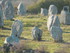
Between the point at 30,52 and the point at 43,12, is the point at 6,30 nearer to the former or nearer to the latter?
the point at 30,52

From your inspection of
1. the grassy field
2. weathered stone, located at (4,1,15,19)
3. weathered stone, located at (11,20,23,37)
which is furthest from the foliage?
weathered stone, located at (11,20,23,37)

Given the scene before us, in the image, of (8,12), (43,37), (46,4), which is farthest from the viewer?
(46,4)

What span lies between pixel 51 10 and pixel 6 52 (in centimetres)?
2581

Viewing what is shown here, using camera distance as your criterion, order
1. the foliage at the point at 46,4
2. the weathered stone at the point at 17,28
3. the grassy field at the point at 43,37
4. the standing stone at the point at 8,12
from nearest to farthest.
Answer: the grassy field at the point at 43,37
the weathered stone at the point at 17,28
the standing stone at the point at 8,12
the foliage at the point at 46,4

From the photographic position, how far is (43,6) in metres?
53.2

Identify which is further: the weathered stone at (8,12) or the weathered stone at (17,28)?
the weathered stone at (8,12)

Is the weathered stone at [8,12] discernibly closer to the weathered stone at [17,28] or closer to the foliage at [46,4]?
the weathered stone at [17,28]

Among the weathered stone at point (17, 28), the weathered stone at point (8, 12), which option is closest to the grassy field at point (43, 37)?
the weathered stone at point (17, 28)

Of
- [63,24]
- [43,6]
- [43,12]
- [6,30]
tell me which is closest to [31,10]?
[43,6]

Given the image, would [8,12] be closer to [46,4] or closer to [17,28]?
[17,28]

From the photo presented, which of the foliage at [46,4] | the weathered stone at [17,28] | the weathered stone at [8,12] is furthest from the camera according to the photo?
the foliage at [46,4]

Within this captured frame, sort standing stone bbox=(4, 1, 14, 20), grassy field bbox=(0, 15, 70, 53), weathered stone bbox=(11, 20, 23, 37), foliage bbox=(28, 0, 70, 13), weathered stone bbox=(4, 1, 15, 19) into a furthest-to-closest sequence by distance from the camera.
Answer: foliage bbox=(28, 0, 70, 13) < weathered stone bbox=(4, 1, 15, 19) < standing stone bbox=(4, 1, 14, 20) < weathered stone bbox=(11, 20, 23, 37) < grassy field bbox=(0, 15, 70, 53)

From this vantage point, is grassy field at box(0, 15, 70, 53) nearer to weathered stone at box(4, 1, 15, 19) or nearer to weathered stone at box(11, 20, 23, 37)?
weathered stone at box(11, 20, 23, 37)

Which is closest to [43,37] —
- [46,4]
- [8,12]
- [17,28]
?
[17,28]
